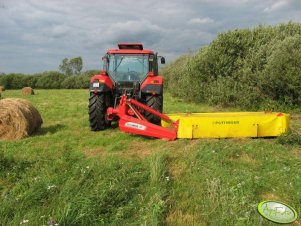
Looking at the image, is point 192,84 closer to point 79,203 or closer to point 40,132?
point 40,132

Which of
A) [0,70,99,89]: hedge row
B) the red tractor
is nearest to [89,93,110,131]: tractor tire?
the red tractor

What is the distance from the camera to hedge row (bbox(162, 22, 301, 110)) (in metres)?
11.6

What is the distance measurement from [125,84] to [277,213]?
671cm


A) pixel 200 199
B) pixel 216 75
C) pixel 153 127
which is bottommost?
pixel 200 199

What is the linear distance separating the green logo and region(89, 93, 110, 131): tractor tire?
6195 millimetres

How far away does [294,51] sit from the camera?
37.4 feet

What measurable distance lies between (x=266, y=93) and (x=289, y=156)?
7180 mm

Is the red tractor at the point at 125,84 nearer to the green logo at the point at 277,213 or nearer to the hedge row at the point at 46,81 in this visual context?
the green logo at the point at 277,213

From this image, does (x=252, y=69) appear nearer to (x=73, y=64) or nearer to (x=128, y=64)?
(x=128, y=64)

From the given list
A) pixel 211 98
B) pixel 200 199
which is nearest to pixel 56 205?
pixel 200 199

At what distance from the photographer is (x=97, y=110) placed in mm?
8172

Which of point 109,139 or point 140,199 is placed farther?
point 109,139

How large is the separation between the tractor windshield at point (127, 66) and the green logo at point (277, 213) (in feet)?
21.9

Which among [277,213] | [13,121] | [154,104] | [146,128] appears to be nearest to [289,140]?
[146,128]
